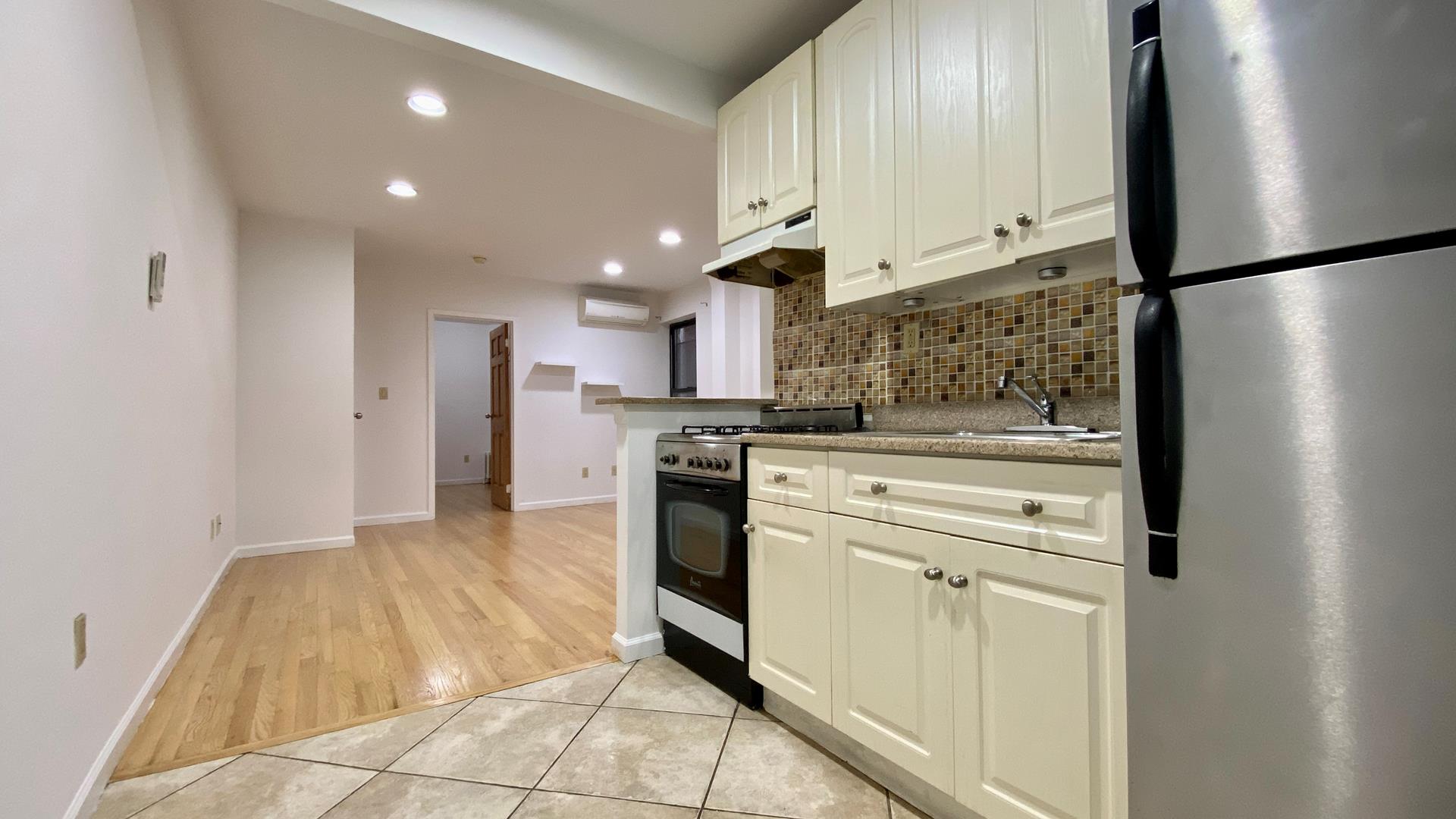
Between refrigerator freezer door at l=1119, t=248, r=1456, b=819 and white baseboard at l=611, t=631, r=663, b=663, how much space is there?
1.70 metres

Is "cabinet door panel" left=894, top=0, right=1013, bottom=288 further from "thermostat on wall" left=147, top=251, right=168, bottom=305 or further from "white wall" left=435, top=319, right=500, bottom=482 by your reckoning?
"white wall" left=435, top=319, right=500, bottom=482

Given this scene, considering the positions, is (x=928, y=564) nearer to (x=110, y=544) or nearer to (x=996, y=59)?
(x=996, y=59)

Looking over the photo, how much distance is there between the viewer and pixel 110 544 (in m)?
1.60

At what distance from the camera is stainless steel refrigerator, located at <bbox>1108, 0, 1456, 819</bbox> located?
65 centimetres

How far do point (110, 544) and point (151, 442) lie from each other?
1.82 ft

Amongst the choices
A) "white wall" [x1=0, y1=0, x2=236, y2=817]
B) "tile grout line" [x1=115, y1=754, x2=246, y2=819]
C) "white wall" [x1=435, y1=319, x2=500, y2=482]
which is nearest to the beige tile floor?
"tile grout line" [x1=115, y1=754, x2=246, y2=819]

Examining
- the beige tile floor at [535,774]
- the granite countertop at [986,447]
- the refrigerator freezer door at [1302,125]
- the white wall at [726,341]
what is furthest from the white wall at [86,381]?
the white wall at [726,341]

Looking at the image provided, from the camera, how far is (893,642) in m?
1.35

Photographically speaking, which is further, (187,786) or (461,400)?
(461,400)

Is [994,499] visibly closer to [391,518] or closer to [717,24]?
[717,24]

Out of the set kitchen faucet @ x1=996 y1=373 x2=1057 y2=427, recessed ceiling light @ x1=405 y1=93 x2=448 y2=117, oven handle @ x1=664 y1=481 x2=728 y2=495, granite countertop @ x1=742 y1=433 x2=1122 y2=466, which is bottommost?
oven handle @ x1=664 y1=481 x2=728 y2=495

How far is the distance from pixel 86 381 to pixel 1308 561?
7.85 feet

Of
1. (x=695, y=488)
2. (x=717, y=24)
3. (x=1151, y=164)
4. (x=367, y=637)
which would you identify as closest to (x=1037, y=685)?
(x=1151, y=164)

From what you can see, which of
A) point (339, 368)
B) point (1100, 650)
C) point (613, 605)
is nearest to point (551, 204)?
point (339, 368)
